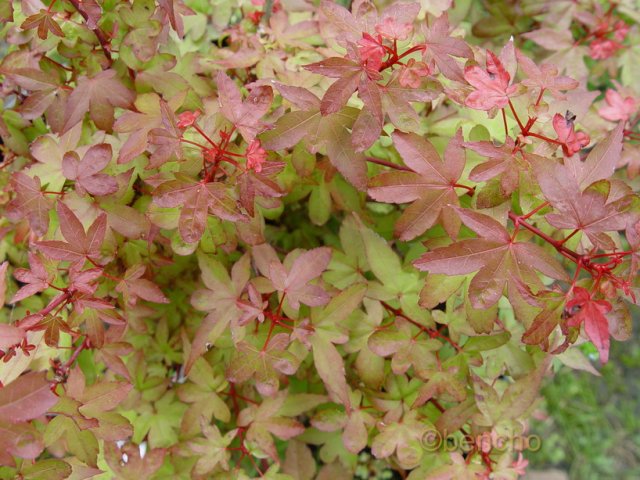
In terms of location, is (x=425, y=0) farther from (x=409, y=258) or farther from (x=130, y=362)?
(x=130, y=362)

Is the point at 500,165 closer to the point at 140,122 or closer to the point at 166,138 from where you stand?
the point at 166,138

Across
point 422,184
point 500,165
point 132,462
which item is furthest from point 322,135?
point 132,462

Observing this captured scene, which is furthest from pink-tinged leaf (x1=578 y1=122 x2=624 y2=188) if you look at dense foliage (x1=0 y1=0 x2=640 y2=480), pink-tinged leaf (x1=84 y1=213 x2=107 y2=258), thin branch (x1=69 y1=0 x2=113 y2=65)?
thin branch (x1=69 y1=0 x2=113 y2=65)

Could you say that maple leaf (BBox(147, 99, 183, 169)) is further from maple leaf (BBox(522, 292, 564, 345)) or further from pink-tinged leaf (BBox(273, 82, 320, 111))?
maple leaf (BBox(522, 292, 564, 345))

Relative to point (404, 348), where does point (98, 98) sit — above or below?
above

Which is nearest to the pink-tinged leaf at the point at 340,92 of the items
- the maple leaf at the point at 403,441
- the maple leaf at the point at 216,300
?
the maple leaf at the point at 216,300

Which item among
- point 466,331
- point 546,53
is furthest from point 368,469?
point 546,53
